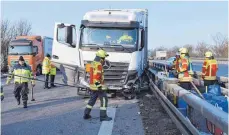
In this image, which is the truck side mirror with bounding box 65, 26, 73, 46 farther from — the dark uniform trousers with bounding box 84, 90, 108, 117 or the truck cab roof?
the dark uniform trousers with bounding box 84, 90, 108, 117

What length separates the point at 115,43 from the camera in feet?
36.3

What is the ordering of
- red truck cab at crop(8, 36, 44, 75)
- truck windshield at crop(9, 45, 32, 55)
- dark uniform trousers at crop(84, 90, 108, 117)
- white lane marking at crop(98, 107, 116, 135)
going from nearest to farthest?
white lane marking at crop(98, 107, 116, 135)
dark uniform trousers at crop(84, 90, 108, 117)
red truck cab at crop(8, 36, 44, 75)
truck windshield at crop(9, 45, 32, 55)

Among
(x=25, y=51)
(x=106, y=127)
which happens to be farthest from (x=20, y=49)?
(x=106, y=127)

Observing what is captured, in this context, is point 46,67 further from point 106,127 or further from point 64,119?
point 106,127

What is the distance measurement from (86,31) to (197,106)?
25.0 ft

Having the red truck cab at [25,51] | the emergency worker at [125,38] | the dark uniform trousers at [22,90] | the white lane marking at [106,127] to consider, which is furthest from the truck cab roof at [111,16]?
the red truck cab at [25,51]

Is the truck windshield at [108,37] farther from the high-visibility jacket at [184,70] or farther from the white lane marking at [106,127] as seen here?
the white lane marking at [106,127]

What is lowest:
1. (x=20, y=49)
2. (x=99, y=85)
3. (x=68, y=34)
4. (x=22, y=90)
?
(x=22, y=90)

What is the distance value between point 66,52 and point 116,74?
1.83 metres

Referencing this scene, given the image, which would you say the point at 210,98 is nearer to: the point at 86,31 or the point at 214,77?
the point at 214,77

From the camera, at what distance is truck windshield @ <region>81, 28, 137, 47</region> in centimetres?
1109

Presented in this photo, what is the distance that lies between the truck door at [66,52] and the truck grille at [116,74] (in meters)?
0.48

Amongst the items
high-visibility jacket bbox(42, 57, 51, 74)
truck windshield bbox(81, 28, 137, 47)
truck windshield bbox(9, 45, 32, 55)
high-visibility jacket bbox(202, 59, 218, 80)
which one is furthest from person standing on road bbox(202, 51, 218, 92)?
truck windshield bbox(9, 45, 32, 55)

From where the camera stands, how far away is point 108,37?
11.1 metres
